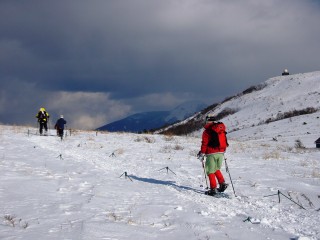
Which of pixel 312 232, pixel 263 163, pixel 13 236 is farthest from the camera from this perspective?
pixel 263 163

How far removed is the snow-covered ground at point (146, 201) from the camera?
607cm

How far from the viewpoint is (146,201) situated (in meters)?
8.44

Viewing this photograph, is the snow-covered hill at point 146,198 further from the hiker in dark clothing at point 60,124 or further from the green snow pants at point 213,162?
the hiker in dark clothing at point 60,124

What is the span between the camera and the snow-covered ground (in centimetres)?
607

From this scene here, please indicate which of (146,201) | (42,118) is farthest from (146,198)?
(42,118)

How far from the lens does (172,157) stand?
57.9 feet

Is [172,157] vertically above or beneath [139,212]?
above

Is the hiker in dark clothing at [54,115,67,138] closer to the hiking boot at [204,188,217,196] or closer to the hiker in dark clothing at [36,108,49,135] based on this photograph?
the hiker in dark clothing at [36,108,49,135]

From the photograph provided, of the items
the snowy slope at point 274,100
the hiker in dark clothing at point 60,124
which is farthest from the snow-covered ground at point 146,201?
the snowy slope at point 274,100

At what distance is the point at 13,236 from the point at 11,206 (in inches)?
86.2

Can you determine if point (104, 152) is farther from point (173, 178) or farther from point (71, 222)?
point (71, 222)

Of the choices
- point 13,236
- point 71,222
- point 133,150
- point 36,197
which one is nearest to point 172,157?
point 133,150

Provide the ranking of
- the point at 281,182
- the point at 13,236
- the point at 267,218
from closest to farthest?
the point at 13,236, the point at 267,218, the point at 281,182

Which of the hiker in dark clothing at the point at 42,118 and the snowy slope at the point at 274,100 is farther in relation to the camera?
the snowy slope at the point at 274,100
